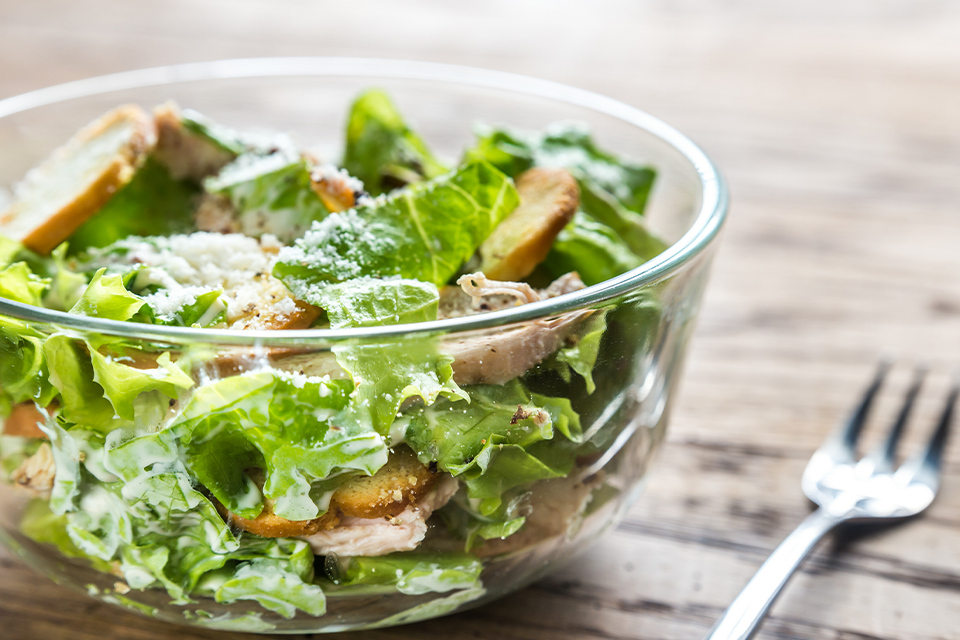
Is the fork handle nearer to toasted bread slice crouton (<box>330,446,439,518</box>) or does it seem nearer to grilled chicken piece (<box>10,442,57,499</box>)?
toasted bread slice crouton (<box>330,446,439,518</box>)

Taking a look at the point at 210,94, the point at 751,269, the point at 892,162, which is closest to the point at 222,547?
the point at 210,94

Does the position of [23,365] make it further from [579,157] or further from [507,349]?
[579,157]

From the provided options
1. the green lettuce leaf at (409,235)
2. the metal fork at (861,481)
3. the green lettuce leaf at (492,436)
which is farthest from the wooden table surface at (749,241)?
the green lettuce leaf at (409,235)

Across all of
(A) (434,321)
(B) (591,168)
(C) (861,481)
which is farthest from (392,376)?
(C) (861,481)

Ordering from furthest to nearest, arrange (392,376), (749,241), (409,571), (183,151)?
(749,241) → (183,151) → (409,571) → (392,376)

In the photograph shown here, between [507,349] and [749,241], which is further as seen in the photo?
[749,241]

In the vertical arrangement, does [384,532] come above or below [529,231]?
below

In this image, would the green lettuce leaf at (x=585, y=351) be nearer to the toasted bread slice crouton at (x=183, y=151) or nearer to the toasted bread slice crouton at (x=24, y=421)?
the toasted bread slice crouton at (x=24, y=421)
